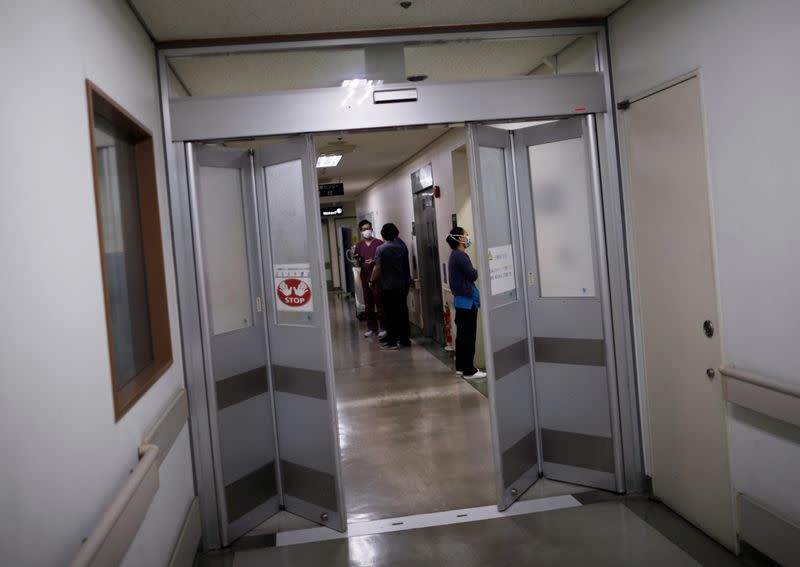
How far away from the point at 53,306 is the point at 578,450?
11.4 ft

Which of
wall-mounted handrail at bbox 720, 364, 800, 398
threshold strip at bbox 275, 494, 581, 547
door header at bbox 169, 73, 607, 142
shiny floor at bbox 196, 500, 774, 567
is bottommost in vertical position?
shiny floor at bbox 196, 500, 774, 567

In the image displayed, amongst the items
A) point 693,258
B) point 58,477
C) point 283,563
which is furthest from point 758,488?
point 58,477

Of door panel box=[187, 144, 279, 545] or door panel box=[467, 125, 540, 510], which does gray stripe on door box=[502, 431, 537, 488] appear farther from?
door panel box=[187, 144, 279, 545]

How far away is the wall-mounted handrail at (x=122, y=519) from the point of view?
69.7 inches

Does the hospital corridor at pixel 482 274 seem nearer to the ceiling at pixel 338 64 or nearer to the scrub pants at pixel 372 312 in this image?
the ceiling at pixel 338 64

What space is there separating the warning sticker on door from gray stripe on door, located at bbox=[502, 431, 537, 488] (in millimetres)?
1559

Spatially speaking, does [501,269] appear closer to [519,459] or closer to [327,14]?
→ [519,459]

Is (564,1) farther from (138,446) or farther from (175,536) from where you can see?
(175,536)

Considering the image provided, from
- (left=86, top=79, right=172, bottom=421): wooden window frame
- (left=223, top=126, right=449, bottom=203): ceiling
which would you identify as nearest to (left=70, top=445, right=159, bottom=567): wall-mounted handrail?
(left=86, top=79, right=172, bottom=421): wooden window frame

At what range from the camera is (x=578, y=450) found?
14.5 ft

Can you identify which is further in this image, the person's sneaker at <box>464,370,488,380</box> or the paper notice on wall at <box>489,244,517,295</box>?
the person's sneaker at <box>464,370,488,380</box>

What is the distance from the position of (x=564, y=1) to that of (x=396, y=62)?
102 centimetres

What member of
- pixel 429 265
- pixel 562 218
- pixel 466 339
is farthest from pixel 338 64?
pixel 429 265

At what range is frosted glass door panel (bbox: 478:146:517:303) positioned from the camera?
13.7ft
